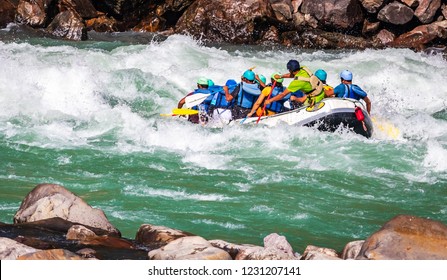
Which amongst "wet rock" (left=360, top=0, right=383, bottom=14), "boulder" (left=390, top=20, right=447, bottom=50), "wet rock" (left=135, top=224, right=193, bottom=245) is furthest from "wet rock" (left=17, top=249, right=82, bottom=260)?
"wet rock" (left=360, top=0, right=383, bottom=14)

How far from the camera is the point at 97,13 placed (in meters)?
19.9

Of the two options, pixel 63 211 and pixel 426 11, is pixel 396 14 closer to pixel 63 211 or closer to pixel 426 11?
pixel 426 11

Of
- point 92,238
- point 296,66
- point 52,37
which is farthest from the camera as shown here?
point 52,37

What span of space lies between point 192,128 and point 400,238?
234 inches

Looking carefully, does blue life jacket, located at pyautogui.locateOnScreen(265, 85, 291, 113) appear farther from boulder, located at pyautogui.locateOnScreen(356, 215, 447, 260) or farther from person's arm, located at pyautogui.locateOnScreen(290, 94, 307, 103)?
boulder, located at pyautogui.locateOnScreen(356, 215, 447, 260)

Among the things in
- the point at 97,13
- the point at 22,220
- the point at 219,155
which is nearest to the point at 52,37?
the point at 97,13

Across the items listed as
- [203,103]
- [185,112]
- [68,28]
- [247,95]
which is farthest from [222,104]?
[68,28]

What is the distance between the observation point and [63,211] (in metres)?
6.04

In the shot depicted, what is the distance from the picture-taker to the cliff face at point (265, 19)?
18859mm

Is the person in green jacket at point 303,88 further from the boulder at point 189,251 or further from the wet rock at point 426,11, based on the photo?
the wet rock at point 426,11

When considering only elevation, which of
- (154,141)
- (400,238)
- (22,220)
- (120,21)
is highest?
(400,238)

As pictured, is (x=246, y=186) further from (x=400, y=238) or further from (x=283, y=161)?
(x=400, y=238)

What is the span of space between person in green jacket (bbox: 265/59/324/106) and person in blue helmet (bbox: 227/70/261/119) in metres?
0.38

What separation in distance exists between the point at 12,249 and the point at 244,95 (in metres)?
6.68
